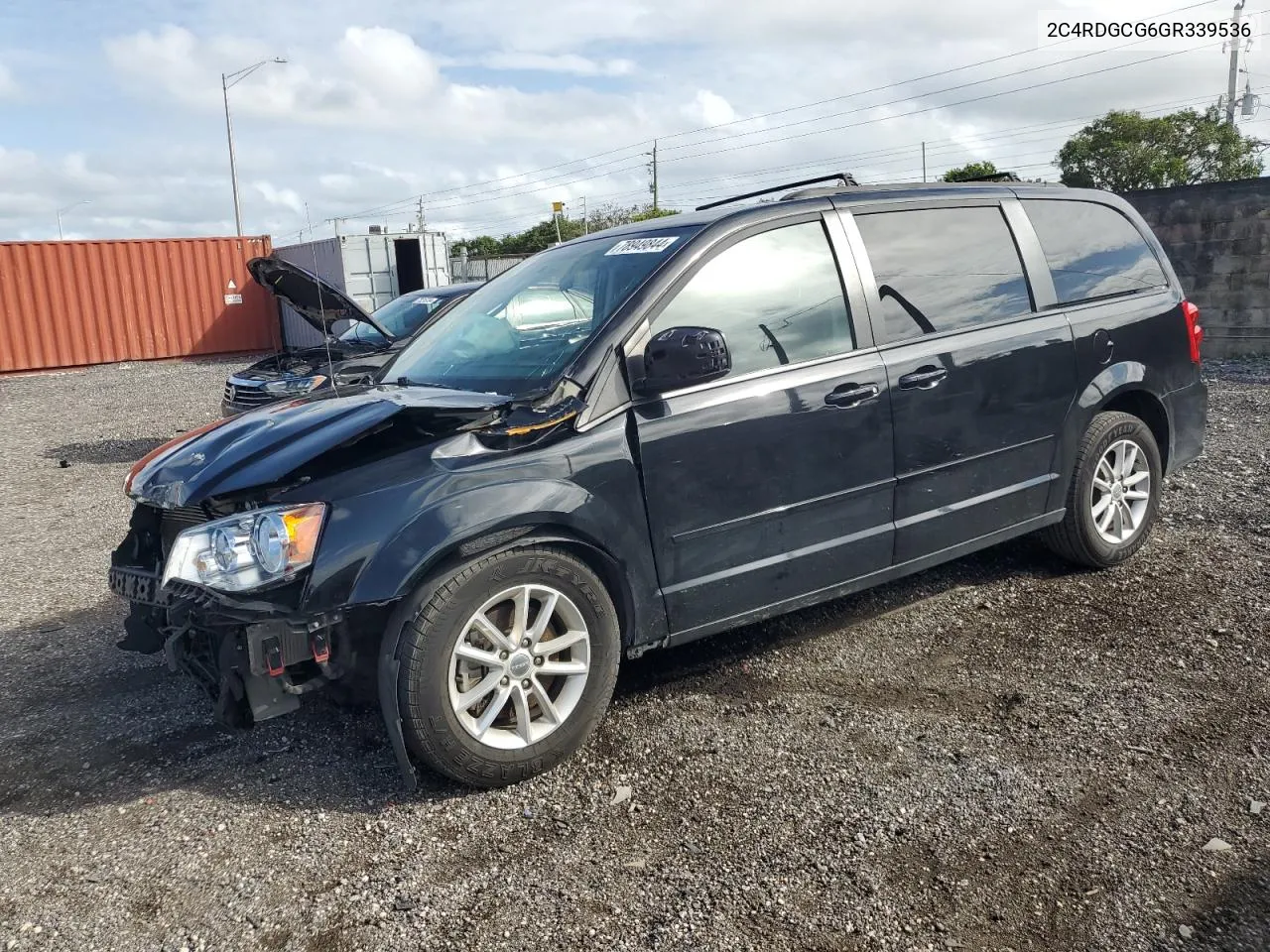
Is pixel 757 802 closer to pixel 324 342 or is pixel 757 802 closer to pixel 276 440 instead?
pixel 276 440

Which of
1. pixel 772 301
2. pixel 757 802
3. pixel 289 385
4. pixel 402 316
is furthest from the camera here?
pixel 402 316

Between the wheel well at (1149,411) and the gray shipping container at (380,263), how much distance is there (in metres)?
18.7

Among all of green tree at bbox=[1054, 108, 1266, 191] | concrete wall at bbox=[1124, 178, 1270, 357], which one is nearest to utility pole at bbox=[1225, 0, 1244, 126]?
green tree at bbox=[1054, 108, 1266, 191]

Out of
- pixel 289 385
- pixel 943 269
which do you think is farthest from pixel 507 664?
pixel 289 385

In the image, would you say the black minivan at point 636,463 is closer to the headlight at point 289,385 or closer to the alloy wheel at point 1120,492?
the alloy wheel at point 1120,492

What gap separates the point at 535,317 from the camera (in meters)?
4.10

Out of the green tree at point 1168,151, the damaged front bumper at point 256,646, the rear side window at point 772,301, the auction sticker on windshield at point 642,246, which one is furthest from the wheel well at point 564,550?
the green tree at point 1168,151

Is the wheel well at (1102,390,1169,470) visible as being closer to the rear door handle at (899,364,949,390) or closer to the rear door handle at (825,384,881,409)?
the rear door handle at (899,364,949,390)

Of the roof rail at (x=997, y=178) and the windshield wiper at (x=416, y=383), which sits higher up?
the roof rail at (x=997, y=178)

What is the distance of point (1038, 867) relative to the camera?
2.72 m

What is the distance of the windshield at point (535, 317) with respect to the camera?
3666 millimetres

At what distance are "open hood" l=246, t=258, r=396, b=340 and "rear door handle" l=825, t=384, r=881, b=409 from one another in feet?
7.67

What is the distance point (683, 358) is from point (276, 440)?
140 cm

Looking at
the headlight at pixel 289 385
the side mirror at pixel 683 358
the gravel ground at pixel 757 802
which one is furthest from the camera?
the headlight at pixel 289 385
